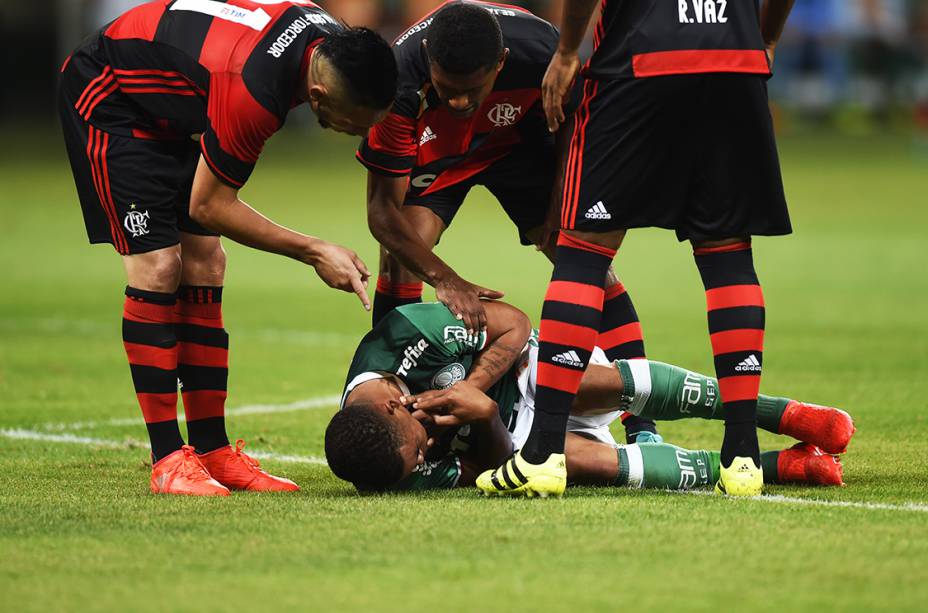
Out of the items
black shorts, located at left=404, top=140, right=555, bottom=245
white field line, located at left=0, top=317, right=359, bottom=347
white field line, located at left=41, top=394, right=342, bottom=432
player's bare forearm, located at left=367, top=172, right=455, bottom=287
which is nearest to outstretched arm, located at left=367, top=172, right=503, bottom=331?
player's bare forearm, located at left=367, top=172, right=455, bottom=287

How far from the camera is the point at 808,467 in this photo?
5.66 m

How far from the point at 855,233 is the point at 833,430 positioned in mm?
13917

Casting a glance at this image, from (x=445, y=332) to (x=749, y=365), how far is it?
3.84 feet

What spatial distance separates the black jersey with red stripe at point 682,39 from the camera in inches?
208

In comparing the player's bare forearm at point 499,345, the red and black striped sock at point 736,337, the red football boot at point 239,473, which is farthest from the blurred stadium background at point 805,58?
the red and black striped sock at point 736,337

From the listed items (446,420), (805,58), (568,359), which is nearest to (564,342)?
(568,359)

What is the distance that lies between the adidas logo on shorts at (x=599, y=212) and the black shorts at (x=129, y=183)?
1.73m

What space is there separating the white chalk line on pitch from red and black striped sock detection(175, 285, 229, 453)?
0.53m

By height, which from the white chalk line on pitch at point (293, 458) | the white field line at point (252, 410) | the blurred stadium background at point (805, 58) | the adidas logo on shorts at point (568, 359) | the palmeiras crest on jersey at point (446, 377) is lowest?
the white field line at point (252, 410)

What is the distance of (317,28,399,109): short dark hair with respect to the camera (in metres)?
5.16

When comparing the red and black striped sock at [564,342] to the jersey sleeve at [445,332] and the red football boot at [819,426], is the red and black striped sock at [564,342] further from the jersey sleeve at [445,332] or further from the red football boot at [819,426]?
the red football boot at [819,426]

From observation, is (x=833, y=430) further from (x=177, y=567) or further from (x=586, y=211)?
(x=177, y=567)

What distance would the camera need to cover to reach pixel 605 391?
5758 mm

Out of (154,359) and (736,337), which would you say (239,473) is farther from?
(736,337)
